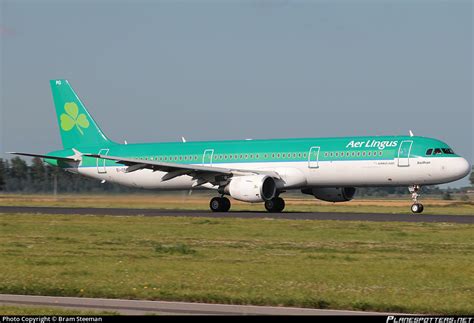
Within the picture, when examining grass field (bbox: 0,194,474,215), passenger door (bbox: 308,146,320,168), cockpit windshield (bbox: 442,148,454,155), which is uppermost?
cockpit windshield (bbox: 442,148,454,155)

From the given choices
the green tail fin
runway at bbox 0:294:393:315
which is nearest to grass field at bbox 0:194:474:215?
the green tail fin

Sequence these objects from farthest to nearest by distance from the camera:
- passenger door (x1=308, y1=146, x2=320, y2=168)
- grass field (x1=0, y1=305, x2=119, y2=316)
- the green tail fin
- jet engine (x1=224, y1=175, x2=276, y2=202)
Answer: the green tail fin → passenger door (x1=308, y1=146, x2=320, y2=168) → jet engine (x1=224, y1=175, x2=276, y2=202) → grass field (x1=0, y1=305, x2=119, y2=316)

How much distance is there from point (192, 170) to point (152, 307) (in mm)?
30466

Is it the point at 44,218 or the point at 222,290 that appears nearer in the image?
the point at 222,290

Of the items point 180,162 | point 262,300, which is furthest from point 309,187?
point 262,300

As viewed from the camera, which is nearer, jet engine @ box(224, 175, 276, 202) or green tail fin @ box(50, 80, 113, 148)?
jet engine @ box(224, 175, 276, 202)

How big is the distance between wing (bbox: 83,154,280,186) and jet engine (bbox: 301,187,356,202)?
3.49 m

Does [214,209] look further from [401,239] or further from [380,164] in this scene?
[401,239]

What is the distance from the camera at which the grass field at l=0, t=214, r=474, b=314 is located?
15742 millimetres

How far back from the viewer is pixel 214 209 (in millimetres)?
45688

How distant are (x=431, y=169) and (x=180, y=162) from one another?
14739mm

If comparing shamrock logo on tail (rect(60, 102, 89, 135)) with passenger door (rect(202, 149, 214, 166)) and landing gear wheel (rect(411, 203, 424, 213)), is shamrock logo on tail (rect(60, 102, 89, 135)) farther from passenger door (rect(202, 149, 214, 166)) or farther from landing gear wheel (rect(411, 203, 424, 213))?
landing gear wheel (rect(411, 203, 424, 213))

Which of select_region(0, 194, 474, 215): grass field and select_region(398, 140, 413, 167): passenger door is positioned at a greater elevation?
select_region(398, 140, 413, 167): passenger door

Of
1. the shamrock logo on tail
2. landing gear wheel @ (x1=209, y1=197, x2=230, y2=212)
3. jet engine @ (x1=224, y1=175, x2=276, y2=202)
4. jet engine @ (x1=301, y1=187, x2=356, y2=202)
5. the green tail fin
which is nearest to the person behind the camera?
jet engine @ (x1=224, y1=175, x2=276, y2=202)
